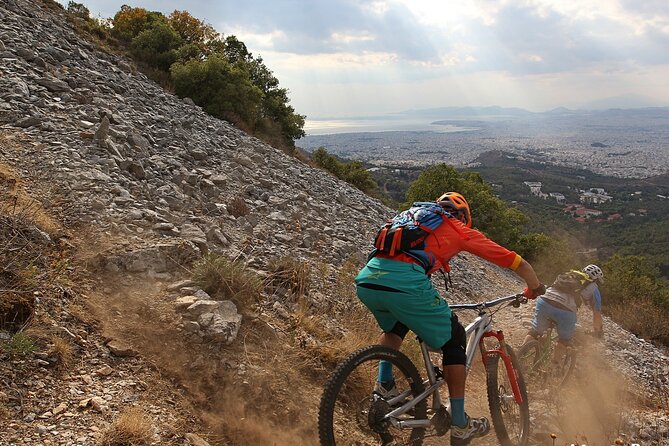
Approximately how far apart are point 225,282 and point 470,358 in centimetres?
262

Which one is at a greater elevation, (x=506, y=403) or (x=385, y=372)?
(x=385, y=372)

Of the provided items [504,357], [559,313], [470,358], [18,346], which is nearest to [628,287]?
[559,313]

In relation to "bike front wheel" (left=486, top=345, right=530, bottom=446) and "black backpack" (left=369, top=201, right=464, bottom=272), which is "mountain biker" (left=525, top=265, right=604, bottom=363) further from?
"black backpack" (left=369, top=201, right=464, bottom=272)

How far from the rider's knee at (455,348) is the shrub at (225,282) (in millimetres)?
2301

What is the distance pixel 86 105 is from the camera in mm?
10258

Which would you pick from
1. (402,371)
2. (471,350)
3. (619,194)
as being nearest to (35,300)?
(402,371)

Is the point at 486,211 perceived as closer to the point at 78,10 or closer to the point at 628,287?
the point at 628,287

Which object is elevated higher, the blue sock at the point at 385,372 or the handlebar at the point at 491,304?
the handlebar at the point at 491,304

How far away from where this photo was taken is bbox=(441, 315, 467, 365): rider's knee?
3418mm

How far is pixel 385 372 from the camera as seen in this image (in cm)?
337

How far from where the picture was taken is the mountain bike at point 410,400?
3.13m

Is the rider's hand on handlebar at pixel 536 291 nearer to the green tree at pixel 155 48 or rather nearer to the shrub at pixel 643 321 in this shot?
the shrub at pixel 643 321

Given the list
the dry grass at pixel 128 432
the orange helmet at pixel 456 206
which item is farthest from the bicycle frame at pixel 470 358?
the dry grass at pixel 128 432

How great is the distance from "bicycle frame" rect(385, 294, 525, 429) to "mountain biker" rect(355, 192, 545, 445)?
0.12 m
